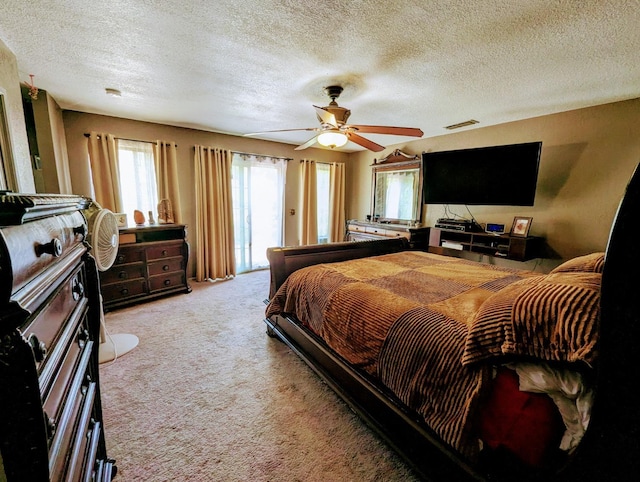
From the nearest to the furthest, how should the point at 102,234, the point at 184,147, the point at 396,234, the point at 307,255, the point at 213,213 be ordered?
1. the point at 102,234
2. the point at 307,255
3. the point at 184,147
4. the point at 213,213
5. the point at 396,234

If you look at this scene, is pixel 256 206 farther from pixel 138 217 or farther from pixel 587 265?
pixel 587 265

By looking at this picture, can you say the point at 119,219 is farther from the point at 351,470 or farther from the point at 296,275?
the point at 351,470

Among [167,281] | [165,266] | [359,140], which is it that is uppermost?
[359,140]

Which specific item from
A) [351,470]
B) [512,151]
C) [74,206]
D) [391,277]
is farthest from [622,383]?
[512,151]

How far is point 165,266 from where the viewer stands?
11.5 feet

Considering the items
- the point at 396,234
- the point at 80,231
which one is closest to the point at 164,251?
the point at 80,231

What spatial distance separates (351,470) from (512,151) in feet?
11.8

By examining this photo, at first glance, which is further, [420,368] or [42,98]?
[42,98]

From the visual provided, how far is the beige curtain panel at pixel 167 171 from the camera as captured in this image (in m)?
3.75

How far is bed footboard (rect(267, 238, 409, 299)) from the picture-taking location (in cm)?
248

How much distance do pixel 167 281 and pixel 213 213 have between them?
48.7 inches

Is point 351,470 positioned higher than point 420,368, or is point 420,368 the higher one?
point 420,368

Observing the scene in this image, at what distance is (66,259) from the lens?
2.61 feet

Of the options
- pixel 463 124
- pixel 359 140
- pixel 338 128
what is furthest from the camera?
pixel 463 124
